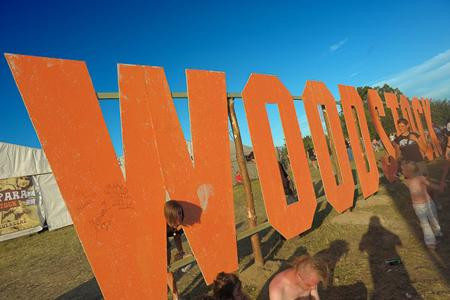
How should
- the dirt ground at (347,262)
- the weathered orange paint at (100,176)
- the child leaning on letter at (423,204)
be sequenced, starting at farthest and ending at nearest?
the child leaning on letter at (423,204), the dirt ground at (347,262), the weathered orange paint at (100,176)

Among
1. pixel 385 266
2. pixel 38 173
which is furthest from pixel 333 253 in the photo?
pixel 38 173

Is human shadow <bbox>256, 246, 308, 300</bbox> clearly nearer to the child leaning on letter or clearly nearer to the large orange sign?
the large orange sign

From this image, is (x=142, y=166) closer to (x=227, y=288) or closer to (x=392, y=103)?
(x=227, y=288)

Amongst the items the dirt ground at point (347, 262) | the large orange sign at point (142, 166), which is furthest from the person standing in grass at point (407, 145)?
the large orange sign at point (142, 166)

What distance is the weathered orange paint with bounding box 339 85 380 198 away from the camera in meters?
7.79

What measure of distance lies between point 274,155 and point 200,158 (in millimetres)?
1607

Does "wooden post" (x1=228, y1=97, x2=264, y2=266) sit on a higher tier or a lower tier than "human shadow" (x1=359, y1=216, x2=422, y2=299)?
higher

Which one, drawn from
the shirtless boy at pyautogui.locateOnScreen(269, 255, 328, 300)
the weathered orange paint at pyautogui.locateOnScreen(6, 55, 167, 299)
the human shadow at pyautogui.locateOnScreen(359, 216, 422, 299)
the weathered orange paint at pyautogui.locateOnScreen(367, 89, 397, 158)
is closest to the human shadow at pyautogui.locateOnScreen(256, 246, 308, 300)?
the human shadow at pyautogui.locateOnScreen(359, 216, 422, 299)

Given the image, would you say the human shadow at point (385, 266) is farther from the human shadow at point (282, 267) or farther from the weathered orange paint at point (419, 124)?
the weathered orange paint at point (419, 124)

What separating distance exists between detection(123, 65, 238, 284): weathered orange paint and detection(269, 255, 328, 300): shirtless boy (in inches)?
60.1

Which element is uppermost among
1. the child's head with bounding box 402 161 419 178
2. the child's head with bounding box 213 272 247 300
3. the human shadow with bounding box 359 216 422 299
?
the child's head with bounding box 402 161 419 178

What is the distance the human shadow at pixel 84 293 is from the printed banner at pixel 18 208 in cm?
1081

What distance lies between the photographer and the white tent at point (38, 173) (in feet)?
50.3

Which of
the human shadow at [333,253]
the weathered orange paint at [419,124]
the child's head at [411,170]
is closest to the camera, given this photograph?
the child's head at [411,170]
